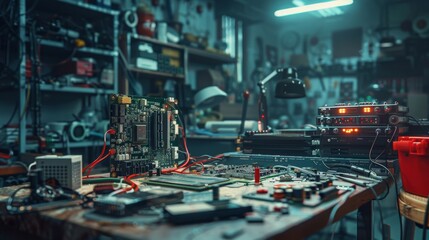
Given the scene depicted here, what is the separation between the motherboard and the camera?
4.63 feet

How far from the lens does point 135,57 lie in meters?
3.41

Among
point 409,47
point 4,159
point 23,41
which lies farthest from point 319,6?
point 409,47

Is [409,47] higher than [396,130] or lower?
higher

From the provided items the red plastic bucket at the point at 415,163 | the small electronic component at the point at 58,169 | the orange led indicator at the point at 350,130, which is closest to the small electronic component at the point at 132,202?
the small electronic component at the point at 58,169

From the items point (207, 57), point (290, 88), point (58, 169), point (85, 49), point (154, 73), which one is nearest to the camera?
point (58, 169)

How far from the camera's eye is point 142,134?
147 centimetres

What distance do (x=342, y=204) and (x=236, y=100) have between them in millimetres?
4003

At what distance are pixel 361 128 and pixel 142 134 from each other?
91cm

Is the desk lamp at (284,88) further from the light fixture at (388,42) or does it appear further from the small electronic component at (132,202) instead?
the light fixture at (388,42)

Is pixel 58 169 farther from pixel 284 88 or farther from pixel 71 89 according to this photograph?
pixel 71 89

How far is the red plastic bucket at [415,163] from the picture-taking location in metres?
1.22

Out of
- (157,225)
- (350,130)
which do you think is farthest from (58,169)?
(350,130)

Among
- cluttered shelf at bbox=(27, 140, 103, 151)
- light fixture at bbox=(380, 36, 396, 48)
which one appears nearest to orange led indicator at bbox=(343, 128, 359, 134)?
cluttered shelf at bbox=(27, 140, 103, 151)

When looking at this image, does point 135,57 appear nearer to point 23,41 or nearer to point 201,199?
point 23,41
